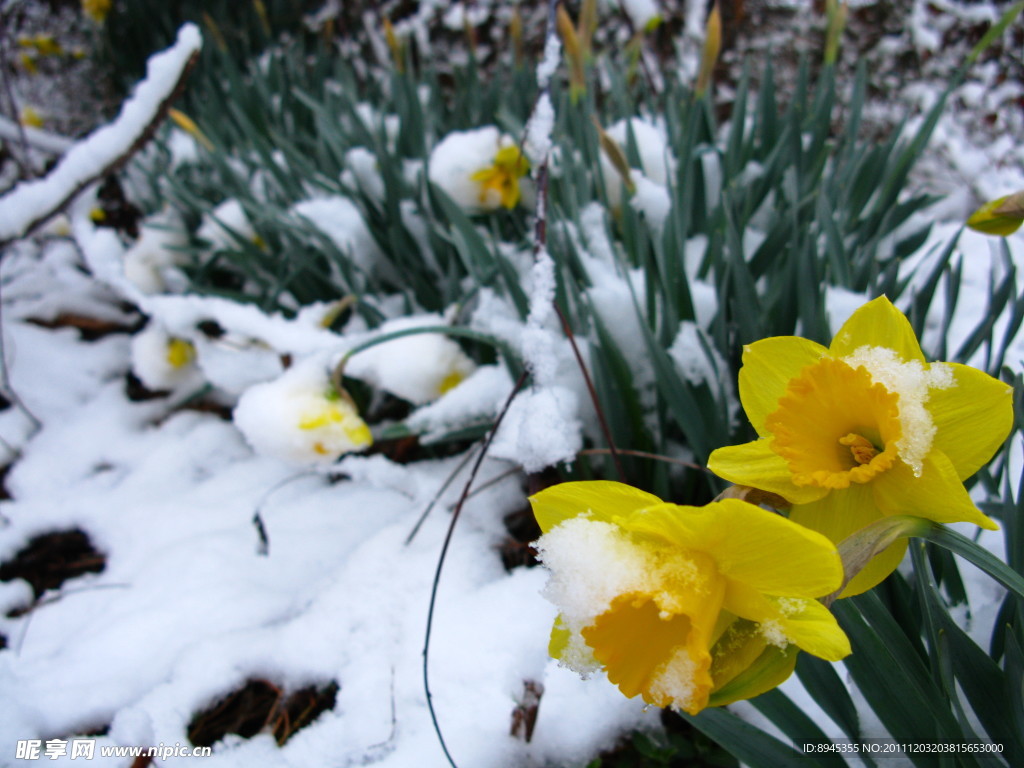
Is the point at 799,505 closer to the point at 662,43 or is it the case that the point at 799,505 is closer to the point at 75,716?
the point at 75,716

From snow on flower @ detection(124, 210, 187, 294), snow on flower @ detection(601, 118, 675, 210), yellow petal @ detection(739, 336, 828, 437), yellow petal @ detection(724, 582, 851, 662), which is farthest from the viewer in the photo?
snow on flower @ detection(124, 210, 187, 294)

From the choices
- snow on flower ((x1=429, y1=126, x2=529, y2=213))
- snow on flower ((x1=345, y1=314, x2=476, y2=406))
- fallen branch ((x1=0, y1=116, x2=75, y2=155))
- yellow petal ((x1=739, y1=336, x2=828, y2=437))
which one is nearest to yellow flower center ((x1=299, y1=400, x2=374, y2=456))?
snow on flower ((x1=345, y1=314, x2=476, y2=406))

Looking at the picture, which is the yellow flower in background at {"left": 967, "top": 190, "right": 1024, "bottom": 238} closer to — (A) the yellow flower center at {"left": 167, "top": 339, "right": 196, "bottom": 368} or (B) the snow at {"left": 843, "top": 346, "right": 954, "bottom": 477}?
(B) the snow at {"left": 843, "top": 346, "right": 954, "bottom": 477}

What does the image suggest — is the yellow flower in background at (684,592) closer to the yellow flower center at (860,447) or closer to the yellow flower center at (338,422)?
the yellow flower center at (860,447)

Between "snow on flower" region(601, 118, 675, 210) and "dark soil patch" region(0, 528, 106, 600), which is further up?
"snow on flower" region(601, 118, 675, 210)

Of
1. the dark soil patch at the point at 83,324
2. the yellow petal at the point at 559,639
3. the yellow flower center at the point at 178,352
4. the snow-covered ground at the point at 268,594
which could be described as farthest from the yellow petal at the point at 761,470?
the dark soil patch at the point at 83,324

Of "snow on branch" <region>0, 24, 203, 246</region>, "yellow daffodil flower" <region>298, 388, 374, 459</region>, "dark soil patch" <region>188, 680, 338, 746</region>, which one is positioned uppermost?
"snow on branch" <region>0, 24, 203, 246</region>

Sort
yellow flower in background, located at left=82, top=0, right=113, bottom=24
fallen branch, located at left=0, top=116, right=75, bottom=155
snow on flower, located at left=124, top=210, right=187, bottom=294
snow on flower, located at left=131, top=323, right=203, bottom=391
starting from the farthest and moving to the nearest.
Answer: yellow flower in background, located at left=82, top=0, right=113, bottom=24, fallen branch, located at left=0, top=116, right=75, bottom=155, snow on flower, located at left=124, top=210, right=187, bottom=294, snow on flower, located at left=131, top=323, right=203, bottom=391

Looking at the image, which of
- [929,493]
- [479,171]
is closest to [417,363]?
[479,171]
